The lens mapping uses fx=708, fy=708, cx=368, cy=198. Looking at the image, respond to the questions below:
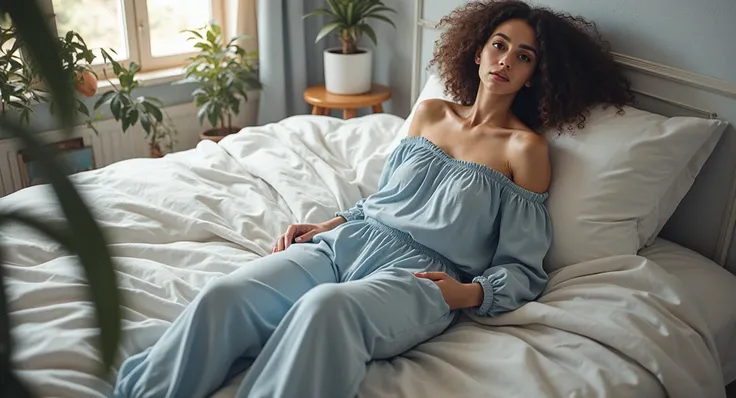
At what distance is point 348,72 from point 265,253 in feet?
3.85

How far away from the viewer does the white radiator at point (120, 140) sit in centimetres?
258

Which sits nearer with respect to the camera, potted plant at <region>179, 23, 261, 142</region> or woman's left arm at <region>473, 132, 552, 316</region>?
woman's left arm at <region>473, 132, 552, 316</region>

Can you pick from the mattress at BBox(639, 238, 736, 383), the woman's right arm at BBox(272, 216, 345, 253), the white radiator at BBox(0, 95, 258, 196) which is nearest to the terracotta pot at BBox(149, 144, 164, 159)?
the white radiator at BBox(0, 95, 258, 196)

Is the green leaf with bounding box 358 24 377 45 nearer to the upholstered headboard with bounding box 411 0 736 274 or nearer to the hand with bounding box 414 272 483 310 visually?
the upholstered headboard with bounding box 411 0 736 274

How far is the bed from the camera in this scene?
1.27 meters

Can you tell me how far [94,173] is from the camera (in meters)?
2.01

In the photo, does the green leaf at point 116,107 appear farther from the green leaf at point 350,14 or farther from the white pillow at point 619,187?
the white pillow at point 619,187

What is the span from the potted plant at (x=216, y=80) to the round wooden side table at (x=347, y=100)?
0.28 m

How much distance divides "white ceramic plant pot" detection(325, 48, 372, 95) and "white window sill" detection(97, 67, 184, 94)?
67cm

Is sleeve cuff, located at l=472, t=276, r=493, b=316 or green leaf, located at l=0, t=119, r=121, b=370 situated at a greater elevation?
green leaf, located at l=0, t=119, r=121, b=370

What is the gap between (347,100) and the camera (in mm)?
2695

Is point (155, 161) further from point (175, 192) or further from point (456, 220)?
point (456, 220)

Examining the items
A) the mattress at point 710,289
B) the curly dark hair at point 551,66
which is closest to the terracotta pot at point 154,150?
the curly dark hair at point 551,66

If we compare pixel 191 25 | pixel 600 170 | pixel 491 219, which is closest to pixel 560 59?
pixel 600 170
